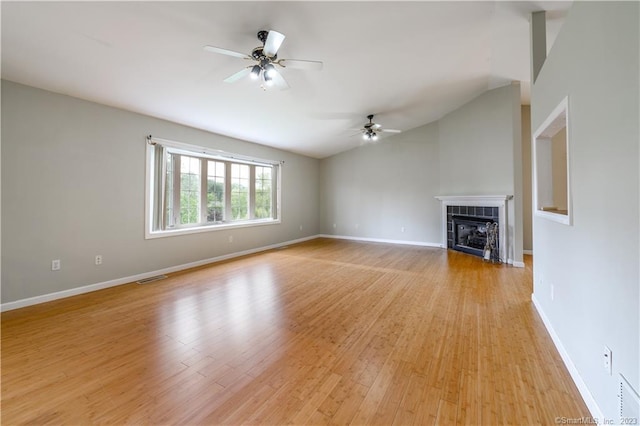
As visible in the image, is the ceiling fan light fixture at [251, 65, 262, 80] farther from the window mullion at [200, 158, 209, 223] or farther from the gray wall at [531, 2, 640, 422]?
the window mullion at [200, 158, 209, 223]

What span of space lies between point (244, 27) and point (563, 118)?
116 inches

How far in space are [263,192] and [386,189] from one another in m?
3.38

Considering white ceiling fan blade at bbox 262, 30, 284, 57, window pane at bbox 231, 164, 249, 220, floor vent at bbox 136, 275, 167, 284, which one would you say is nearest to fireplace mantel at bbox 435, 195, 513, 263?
white ceiling fan blade at bbox 262, 30, 284, 57

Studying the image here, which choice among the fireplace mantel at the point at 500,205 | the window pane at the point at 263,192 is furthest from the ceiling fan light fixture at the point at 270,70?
the fireplace mantel at the point at 500,205

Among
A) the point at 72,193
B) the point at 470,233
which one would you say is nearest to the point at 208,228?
the point at 72,193

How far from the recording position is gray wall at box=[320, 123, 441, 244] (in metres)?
6.30

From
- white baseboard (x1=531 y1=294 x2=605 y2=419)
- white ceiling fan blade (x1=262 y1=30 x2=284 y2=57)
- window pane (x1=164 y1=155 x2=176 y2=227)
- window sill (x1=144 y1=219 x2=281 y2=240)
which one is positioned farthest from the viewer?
window pane (x1=164 y1=155 x2=176 y2=227)

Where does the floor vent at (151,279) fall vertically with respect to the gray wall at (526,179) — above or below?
below

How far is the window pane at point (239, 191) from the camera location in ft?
17.9

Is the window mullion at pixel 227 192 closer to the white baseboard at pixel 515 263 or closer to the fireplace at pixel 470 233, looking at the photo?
the fireplace at pixel 470 233

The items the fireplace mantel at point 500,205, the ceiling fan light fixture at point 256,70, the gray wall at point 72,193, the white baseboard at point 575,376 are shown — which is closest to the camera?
the white baseboard at point 575,376

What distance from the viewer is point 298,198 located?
23.6 ft

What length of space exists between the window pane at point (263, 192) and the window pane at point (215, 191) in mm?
1011

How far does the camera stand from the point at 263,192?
20.5 ft
